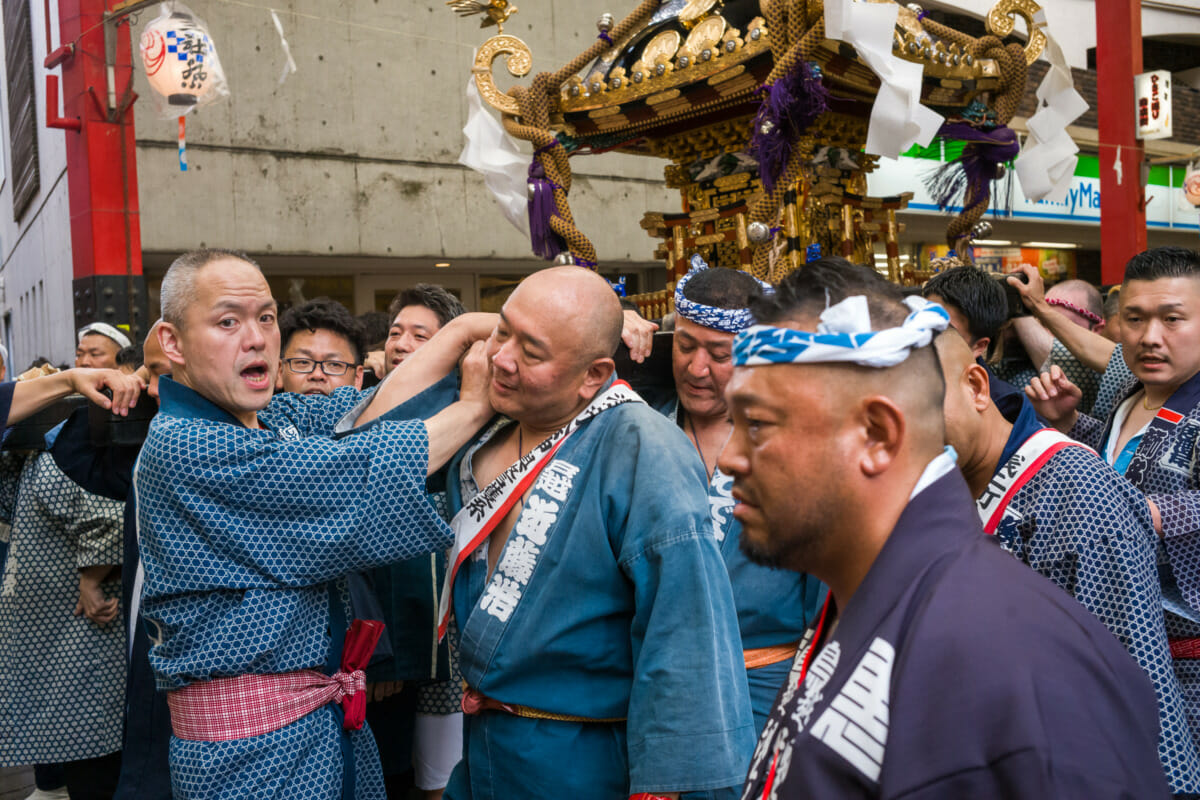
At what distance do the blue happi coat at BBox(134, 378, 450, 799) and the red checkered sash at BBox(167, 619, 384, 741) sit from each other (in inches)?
0.9

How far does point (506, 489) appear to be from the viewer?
2064 millimetres

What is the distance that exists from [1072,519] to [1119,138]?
9.70 m

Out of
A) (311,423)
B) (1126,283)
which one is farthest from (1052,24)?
(311,423)

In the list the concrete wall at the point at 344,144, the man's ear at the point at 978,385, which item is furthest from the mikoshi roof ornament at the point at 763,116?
the concrete wall at the point at 344,144

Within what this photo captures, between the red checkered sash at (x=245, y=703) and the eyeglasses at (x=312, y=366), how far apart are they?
187 cm

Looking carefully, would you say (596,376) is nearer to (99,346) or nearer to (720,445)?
(720,445)

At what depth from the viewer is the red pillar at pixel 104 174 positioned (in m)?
7.94

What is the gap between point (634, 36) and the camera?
19.2ft

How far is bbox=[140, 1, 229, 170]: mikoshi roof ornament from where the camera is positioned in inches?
271

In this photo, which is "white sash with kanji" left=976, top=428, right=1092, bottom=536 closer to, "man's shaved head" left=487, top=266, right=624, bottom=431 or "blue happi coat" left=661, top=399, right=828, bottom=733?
"blue happi coat" left=661, top=399, right=828, bottom=733

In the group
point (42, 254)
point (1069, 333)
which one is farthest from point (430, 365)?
point (42, 254)

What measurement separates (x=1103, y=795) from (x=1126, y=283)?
2410 mm

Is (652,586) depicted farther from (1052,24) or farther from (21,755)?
(1052,24)

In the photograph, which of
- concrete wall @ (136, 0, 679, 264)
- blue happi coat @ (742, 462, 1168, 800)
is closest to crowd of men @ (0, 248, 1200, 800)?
blue happi coat @ (742, 462, 1168, 800)
